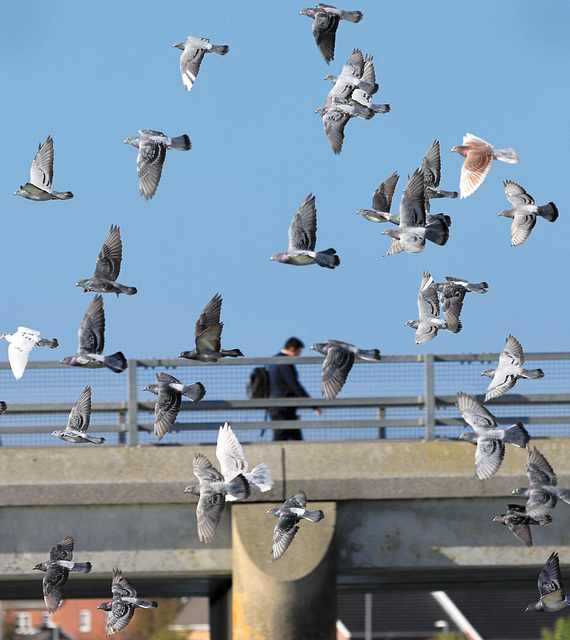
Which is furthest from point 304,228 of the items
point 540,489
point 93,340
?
point 540,489

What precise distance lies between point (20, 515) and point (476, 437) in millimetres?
5288

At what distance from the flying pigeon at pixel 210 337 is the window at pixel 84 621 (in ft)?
268

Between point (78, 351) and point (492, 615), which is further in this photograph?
point (492, 615)

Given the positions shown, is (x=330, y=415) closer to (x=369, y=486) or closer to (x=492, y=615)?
(x=369, y=486)

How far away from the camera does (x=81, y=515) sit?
14.4 meters

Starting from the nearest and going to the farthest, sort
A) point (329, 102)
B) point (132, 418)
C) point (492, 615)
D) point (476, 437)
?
point (476, 437) → point (329, 102) → point (132, 418) → point (492, 615)

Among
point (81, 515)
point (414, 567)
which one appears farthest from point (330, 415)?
point (81, 515)

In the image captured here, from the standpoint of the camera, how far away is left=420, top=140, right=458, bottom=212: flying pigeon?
14219mm

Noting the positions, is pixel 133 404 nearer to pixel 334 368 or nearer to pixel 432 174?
pixel 334 368

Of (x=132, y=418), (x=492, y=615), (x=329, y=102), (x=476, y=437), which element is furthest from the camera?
(x=492, y=615)

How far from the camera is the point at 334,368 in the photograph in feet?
44.9

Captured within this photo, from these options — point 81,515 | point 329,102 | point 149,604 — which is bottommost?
point 149,604

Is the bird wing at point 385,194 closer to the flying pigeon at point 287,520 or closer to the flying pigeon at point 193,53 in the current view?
the flying pigeon at point 193,53

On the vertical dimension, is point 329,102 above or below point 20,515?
above
